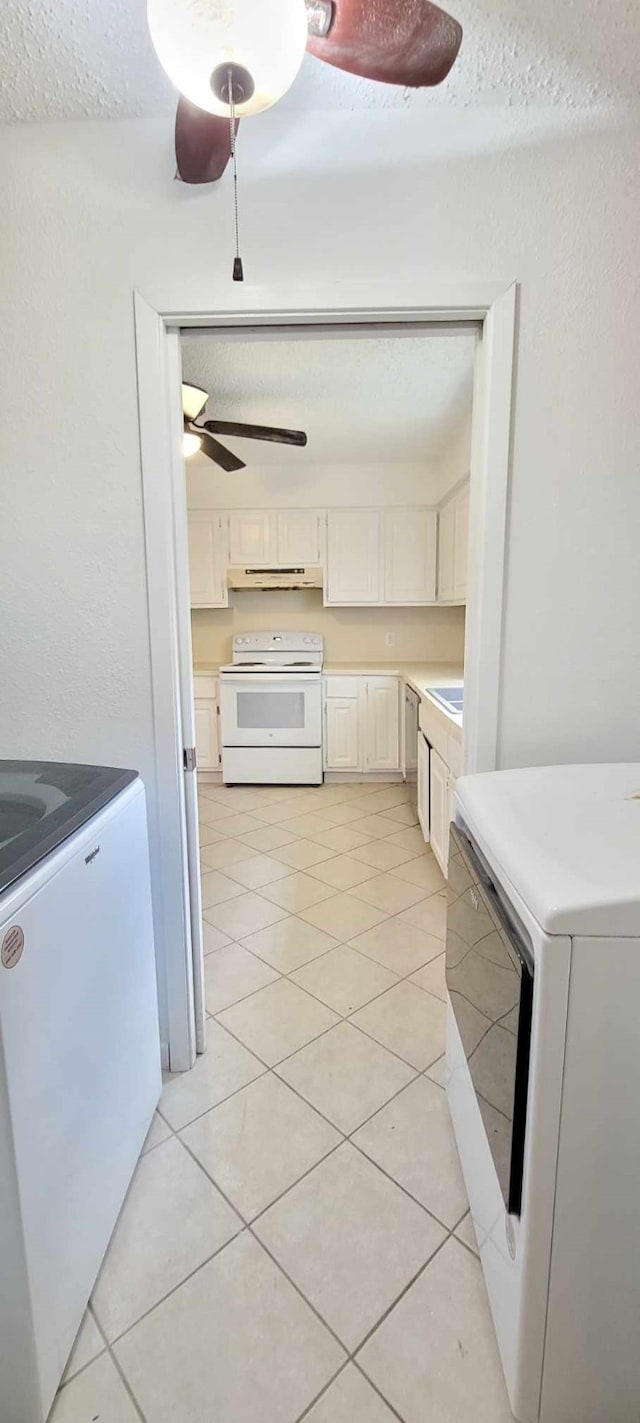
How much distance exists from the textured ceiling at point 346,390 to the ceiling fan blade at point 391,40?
3.01 feet

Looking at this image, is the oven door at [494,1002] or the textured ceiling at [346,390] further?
the textured ceiling at [346,390]

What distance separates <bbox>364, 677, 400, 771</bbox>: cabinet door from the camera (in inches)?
161

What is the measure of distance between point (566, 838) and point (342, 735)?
3302 millimetres

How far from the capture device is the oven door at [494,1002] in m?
0.81

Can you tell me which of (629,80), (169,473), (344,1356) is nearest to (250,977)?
(344,1356)

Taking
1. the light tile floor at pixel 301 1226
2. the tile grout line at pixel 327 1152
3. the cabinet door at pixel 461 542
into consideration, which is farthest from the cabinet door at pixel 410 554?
the tile grout line at pixel 327 1152

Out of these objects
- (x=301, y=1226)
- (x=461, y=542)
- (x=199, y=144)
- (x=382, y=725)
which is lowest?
(x=301, y=1226)

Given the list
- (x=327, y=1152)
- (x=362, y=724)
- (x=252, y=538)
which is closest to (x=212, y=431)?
(x=252, y=538)

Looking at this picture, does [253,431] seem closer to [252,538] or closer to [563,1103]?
[252,538]

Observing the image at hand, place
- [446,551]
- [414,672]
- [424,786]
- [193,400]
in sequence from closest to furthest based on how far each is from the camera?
[193,400] < [424,786] < [446,551] < [414,672]

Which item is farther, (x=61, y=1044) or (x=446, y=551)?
(x=446, y=551)

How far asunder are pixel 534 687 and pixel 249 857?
203 centimetres

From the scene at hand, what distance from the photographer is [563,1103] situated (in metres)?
0.76

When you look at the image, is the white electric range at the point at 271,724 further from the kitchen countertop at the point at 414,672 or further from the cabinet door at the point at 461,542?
the cabinet door at the point at 461,542
